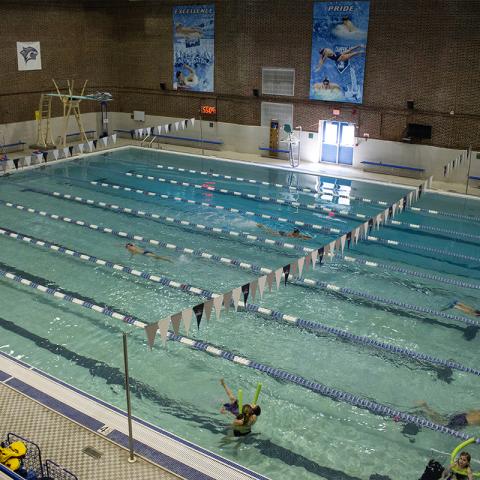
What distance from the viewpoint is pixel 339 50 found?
19.1 meters

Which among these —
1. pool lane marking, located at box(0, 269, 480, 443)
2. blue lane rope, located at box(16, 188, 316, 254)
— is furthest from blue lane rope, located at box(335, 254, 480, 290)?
pool lane marking, located at box(0, 269, 480, 443)

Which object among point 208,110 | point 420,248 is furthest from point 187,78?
point 420,248

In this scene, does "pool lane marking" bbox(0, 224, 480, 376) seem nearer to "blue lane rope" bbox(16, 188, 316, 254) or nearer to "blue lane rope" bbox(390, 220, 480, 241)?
"blue lane rope" bbox(16, 188, 316, 254)

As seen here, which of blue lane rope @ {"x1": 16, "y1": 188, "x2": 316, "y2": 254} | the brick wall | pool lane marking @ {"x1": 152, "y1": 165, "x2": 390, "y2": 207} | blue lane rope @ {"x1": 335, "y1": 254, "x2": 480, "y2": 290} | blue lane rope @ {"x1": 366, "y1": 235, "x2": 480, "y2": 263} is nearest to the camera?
blue lane rope @ {"x1": 335, "y1": 254, "x2": 480, "y2": 290}

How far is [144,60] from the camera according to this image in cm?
2375

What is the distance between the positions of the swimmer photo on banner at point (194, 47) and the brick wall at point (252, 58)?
1.02 feet

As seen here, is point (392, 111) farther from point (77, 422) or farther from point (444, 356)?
point (77, 422)

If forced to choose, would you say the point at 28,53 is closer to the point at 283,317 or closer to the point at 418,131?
the point at 418,131

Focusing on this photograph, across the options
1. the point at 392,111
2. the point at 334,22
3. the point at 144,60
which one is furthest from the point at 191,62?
the point at 392,111

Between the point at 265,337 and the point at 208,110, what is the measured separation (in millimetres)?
14977

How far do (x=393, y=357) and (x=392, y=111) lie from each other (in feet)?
39.2

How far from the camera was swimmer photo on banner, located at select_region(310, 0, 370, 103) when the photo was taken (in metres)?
18.7

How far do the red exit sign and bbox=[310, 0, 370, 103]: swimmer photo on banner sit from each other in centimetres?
411

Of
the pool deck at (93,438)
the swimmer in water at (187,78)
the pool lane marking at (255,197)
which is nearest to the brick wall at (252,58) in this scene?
the swimmer in water at (187,78)
